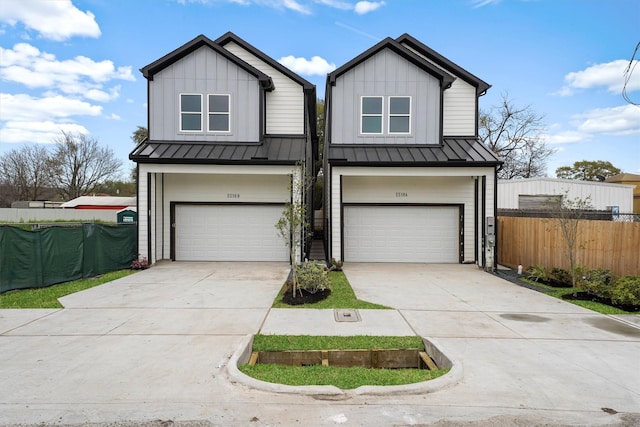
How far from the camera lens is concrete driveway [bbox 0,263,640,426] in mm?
3465

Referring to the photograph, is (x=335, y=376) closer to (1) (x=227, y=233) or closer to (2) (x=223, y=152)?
(2) (x=223, y=152)

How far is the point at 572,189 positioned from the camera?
2158 cm

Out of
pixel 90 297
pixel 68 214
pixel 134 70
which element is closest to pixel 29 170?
pixel 68 214

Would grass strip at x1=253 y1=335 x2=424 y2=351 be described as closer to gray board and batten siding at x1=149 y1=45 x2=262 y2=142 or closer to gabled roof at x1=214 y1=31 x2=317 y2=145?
gray board and batten siding at x1=149 y1=45 x2=262 y2=142

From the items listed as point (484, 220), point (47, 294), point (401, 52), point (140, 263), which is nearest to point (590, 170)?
point (484, 220)

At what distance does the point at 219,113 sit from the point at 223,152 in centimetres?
168

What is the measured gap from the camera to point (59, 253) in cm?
987

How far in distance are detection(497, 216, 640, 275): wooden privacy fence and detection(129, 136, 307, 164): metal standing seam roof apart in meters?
7.67

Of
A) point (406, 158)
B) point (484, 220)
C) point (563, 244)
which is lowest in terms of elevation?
point (563, 244)

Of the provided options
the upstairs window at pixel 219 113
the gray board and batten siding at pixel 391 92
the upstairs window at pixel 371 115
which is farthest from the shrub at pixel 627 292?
the upstairs window at pixel 219 113

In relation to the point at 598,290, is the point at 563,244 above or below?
above

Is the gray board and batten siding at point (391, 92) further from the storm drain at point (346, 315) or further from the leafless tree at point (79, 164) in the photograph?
the leafless tree at point (79, 164)

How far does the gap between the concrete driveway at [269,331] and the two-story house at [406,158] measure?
15.5ft

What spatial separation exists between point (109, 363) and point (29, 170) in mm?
50698
